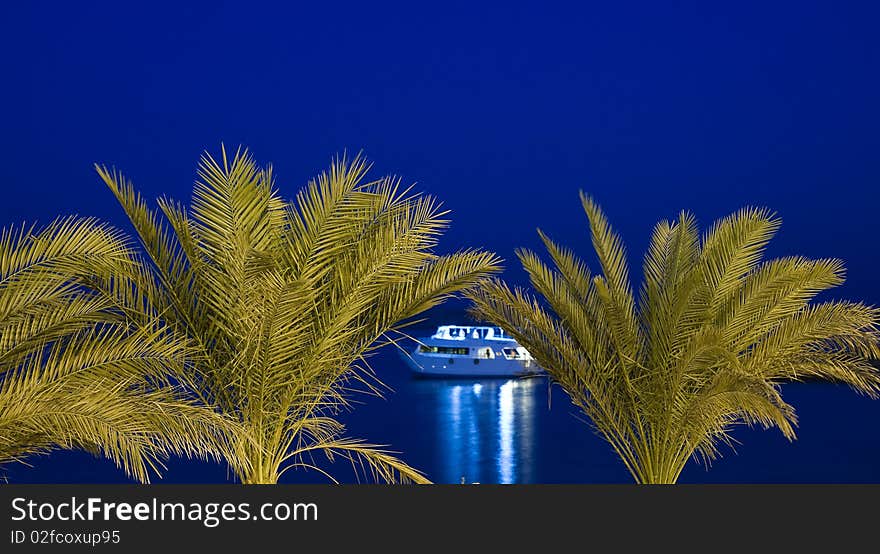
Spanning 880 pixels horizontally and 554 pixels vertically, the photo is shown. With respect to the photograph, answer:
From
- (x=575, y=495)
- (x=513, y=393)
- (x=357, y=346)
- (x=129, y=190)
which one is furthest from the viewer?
(x=513, y=393)

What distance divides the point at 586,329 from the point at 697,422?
1257 millimetres

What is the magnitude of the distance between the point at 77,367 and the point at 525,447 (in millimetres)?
26975

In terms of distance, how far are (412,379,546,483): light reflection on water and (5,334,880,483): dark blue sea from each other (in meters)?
0.05

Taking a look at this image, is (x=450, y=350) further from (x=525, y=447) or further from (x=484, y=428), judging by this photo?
(x=525, y=447)

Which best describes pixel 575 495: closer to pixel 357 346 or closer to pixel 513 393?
pixel 357 346

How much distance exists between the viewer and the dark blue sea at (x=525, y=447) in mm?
24248

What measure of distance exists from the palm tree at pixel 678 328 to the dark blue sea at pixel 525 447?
28.5 ft

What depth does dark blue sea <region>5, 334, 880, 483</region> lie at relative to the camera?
24248 millimetres

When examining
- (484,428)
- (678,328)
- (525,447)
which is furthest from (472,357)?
(678,328)

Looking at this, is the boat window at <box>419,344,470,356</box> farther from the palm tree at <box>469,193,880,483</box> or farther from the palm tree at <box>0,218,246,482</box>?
the palm tree at <box>0,218,246,482</box>

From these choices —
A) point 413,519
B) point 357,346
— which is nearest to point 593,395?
point 357,346

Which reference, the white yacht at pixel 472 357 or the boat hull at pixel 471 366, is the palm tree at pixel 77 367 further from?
the boat hull at pixel 471 366

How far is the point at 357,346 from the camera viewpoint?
674 centimetres

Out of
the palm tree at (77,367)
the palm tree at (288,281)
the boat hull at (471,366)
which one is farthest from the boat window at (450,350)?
the palm tree at (77,367)
